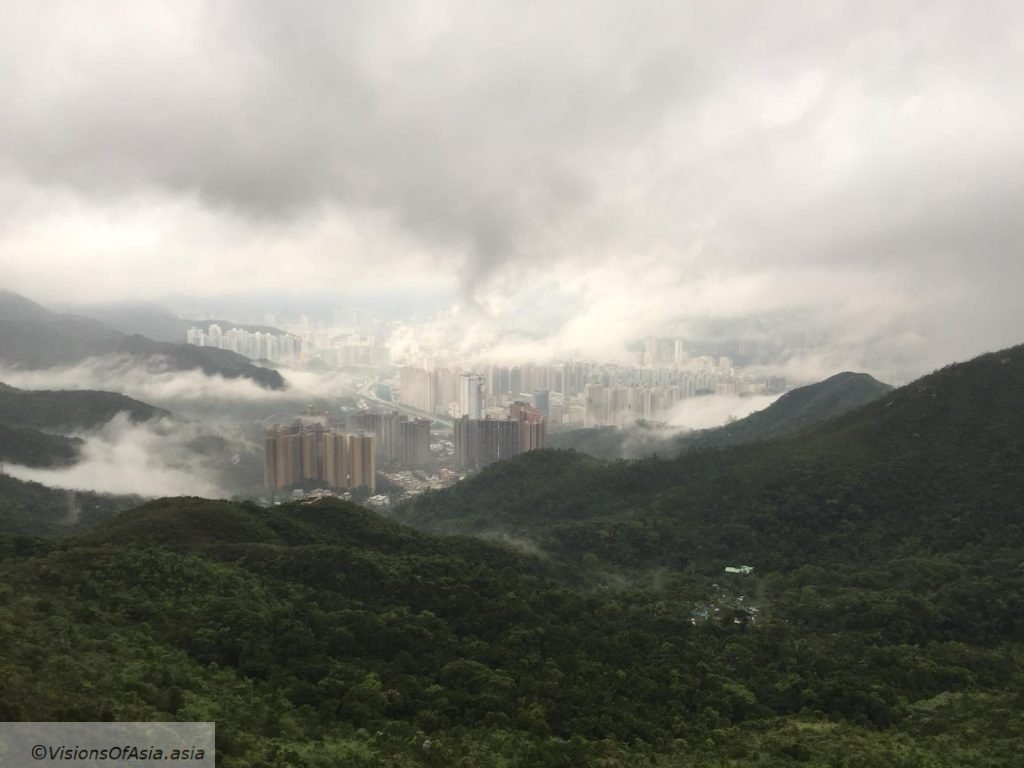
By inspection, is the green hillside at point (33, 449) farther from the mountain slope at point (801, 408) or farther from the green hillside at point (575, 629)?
the mountain slope at point (801, 408)

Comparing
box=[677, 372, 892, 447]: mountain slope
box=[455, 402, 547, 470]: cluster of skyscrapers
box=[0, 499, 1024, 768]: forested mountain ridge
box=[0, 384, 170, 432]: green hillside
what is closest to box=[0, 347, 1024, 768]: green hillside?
box=[0, 499, 1024, 768]: forested mountain ridge

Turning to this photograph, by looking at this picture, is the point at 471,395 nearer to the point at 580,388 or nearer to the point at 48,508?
the point at 580,388

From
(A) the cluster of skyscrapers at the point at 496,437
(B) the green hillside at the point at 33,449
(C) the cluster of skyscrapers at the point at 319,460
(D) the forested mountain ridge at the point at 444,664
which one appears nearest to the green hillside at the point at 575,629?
(D) the forested mountain ridge at the point at 444,664

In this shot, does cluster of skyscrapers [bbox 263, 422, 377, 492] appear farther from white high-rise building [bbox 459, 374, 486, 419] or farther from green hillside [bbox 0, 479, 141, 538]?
white high-rise building [bbox 459, 374, 486, 419]

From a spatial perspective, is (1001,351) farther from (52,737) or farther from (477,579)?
(52,737)

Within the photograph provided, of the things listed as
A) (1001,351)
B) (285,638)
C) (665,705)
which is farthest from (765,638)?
(1001,351)
